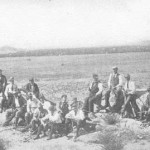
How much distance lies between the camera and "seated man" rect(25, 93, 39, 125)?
11.5 meters

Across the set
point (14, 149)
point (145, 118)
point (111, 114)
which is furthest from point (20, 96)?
point (145, 118)

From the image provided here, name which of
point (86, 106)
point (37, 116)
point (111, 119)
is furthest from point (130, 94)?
point (37, 116)

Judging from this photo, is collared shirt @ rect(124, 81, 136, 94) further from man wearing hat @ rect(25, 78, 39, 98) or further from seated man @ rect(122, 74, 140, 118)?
man wearing hat @ rect(25, 78, 39, 98)

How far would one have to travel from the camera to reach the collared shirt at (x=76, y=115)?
10.6 m

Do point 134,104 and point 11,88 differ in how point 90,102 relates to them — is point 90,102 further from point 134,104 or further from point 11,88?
point 11,88

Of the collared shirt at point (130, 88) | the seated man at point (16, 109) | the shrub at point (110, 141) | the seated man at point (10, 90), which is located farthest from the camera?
the seated man at point (10, 90)

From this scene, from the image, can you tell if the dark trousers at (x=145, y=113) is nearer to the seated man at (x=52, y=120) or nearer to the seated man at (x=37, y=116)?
the seated man at (x=52, y=120)

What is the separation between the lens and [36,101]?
11.5 metres

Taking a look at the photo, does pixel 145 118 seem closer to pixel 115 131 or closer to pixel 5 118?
pixel 115 131

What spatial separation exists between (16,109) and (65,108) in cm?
237

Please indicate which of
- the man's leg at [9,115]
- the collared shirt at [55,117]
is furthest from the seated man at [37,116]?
the man's leg at [9,115]

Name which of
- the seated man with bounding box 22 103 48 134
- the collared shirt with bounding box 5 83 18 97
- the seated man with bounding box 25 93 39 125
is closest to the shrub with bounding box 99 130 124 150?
the seated man with bounding box 22 103 48 134

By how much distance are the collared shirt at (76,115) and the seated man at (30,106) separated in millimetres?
1418

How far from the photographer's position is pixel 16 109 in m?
12.5
